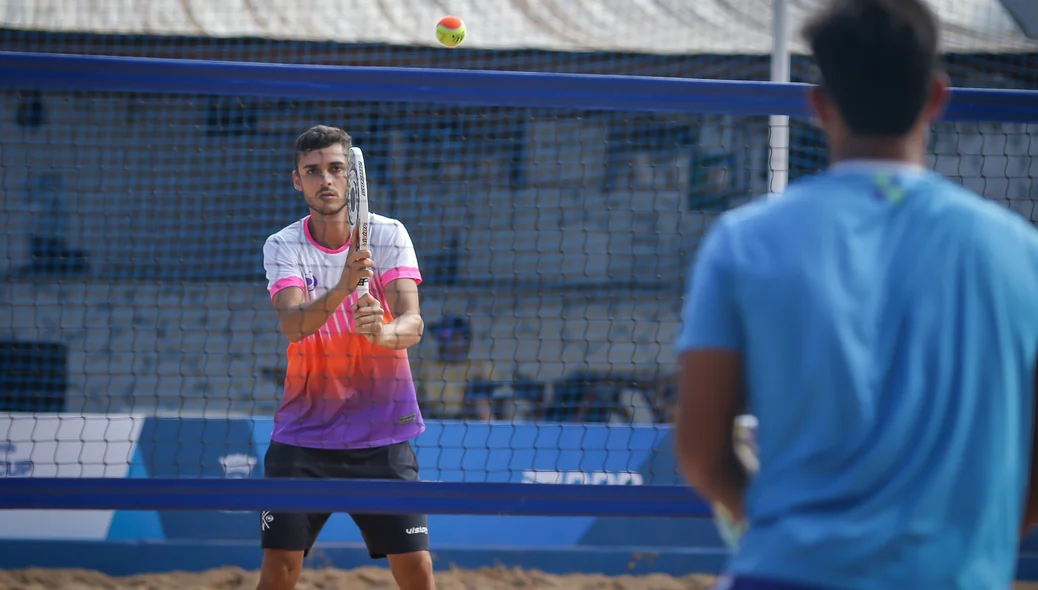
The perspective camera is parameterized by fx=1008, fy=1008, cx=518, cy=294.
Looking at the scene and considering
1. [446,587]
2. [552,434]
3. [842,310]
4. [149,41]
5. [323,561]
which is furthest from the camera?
[149,41]

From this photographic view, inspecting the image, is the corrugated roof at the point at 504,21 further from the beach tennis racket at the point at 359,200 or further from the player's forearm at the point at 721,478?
the player's forearm at the point at 721,478

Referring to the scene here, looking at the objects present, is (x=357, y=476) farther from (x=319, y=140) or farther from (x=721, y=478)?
(x=721, y=478)

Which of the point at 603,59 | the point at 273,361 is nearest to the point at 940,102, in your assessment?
the point at 603,59

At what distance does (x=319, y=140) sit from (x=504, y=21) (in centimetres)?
606

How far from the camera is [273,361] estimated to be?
10172 millimetres

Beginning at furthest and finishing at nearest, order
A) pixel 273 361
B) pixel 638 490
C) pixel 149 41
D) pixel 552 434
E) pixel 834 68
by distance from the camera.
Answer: pixel 273 361
pixel 149 41
pixel 552 434
pixel 638 490
pixel 834 68

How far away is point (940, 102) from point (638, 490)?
184cm

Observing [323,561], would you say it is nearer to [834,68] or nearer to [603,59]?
[834,68]

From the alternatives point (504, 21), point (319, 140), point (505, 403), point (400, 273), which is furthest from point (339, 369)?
point (504, 21)

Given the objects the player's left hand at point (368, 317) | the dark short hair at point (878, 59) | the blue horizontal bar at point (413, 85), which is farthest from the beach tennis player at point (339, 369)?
the dark short hair at point (878, 59)

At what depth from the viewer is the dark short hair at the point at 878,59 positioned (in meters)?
1.29

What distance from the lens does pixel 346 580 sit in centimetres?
532

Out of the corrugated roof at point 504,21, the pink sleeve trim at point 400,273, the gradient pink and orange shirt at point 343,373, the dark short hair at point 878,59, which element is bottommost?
the gradient pink and orange shirt at point 343,373

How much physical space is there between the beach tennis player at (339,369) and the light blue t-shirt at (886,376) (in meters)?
2.18
